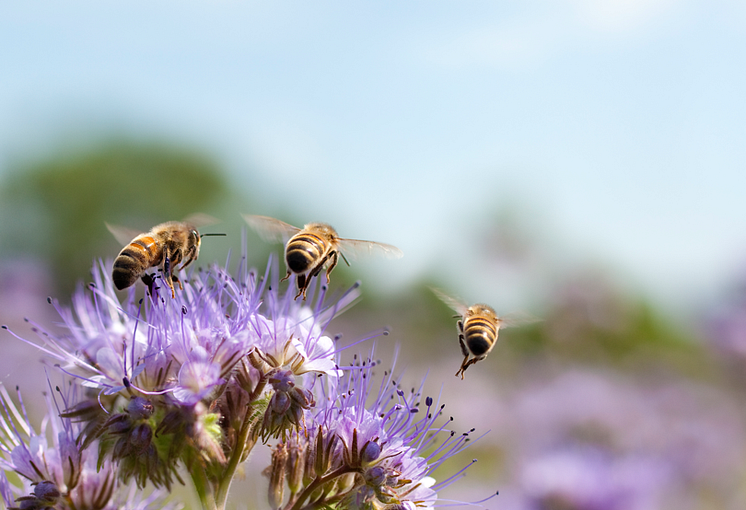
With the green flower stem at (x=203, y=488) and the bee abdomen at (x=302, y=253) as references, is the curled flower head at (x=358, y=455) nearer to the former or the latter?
the green flower stem at (x=203, y=488)

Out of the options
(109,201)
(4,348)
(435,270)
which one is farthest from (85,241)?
(4,348)

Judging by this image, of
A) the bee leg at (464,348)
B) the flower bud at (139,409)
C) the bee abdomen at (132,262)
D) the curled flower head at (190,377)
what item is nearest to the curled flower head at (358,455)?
the curled flower head at (190,377)

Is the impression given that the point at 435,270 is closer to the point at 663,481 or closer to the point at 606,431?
the point at 606,431

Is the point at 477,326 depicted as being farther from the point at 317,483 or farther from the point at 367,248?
the point at 317,483

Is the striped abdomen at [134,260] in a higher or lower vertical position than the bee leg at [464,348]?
higher

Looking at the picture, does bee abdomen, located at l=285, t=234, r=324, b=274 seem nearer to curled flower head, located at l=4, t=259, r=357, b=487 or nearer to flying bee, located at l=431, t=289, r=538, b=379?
curled flower head, located at l=4, t=259, r=357, b=487

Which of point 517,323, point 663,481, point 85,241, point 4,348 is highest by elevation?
point 517,323
